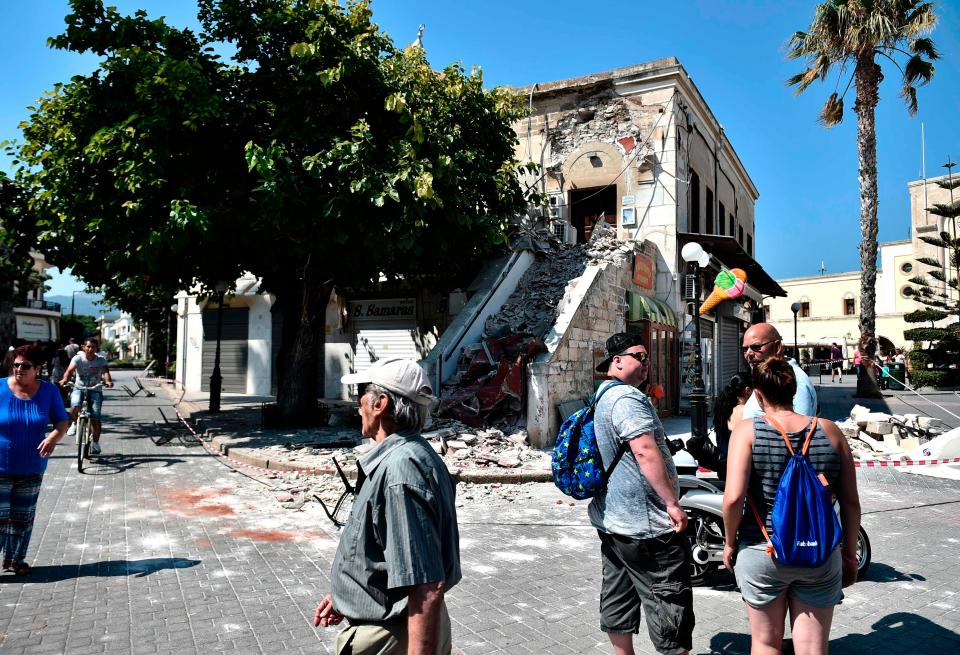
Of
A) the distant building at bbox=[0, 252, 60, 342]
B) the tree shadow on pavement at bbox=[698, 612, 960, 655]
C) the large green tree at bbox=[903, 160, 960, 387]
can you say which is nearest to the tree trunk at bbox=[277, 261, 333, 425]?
the tree shadow on pavement at bbox=[698, 612, 960, 655]

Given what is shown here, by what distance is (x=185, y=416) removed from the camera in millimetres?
16297

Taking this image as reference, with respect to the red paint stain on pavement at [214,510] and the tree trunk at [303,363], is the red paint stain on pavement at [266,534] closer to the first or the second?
the red paint stain on pavement at [214,510]

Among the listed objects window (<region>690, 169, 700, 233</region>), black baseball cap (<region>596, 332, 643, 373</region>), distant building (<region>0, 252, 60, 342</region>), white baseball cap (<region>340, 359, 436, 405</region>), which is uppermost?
window (<region>690, 169, 700, 233</region>)

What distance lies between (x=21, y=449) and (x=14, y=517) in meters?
0.52

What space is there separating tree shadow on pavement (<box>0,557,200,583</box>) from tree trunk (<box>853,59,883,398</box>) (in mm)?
20977

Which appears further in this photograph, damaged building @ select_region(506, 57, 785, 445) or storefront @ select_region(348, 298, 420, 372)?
storefront @ select_region(348, 298, 420, 372)

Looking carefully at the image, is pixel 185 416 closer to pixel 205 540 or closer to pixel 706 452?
pixel 205 540

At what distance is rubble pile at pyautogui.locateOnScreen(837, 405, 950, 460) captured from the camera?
10.6 meters

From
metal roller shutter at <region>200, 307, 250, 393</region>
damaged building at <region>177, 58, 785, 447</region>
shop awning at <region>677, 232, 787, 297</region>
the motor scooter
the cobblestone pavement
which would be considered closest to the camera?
the cobblestone pavement

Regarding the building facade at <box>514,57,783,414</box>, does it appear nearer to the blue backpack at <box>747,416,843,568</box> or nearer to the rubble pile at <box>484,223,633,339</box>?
the rubble pile at <box>484,223,633,339</box>

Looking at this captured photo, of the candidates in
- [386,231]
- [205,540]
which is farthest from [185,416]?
[205,540]

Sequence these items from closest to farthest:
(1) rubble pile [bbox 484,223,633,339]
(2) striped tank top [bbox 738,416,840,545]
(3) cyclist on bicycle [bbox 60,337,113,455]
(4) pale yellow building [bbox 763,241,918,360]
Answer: (2) striped tank top [bbox 738,416,840,545] < (3) cyclist on bicycle [bbox 60,337,113,455] < (1) rubble pile [bbox 484,223,633,339] < (4) pale yellow building [bbox 763,241,918,360]

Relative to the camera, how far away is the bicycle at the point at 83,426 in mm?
8812

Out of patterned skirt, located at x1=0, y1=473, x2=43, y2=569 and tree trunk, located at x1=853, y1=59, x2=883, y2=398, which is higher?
tree trunk, located at x1=853, y1=59, x2=883, y2=398
